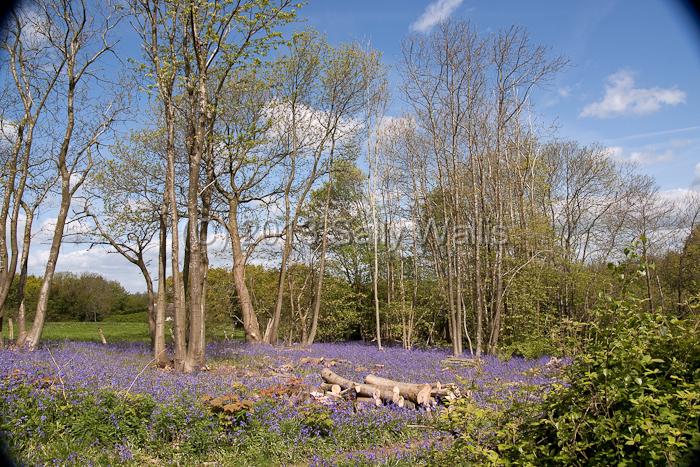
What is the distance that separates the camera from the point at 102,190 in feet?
56.4

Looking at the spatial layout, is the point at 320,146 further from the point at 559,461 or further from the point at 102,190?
the point at 559,461

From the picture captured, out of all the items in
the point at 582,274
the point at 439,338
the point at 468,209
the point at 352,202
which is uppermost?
the point at 352,202

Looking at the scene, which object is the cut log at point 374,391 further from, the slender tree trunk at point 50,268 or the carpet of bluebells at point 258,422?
the slender tree trunk at point 50,268

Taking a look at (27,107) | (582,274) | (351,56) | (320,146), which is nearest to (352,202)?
(320,146)

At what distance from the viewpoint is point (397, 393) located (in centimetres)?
795

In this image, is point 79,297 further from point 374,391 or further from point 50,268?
point 374,391

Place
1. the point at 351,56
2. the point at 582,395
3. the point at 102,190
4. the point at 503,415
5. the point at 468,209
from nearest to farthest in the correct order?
1. the point at 582,395
2. the point at 503,415
3. the point at 102,190
4. the point at 468,209
5. the point at 351,56

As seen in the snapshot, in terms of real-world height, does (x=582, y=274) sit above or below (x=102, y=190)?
below

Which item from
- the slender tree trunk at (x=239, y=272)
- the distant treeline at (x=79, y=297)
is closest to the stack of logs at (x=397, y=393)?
the slender tree trunk at (x=239, y=272)

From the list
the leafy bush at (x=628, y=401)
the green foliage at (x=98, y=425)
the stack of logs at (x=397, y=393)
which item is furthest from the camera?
the stack of logs at (x=397, y=393)

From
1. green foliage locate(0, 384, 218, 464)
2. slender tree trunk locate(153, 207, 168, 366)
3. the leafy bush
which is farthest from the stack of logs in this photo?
slender tree trunk locate(153, 207, 168, 366)

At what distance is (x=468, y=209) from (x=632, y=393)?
15.8 meters

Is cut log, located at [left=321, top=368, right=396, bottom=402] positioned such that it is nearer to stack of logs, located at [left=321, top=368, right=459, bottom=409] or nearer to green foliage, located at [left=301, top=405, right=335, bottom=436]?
stack of logs, located at [left=321, top=368, right=459, bottom=409]

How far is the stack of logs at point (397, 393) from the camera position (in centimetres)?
779
